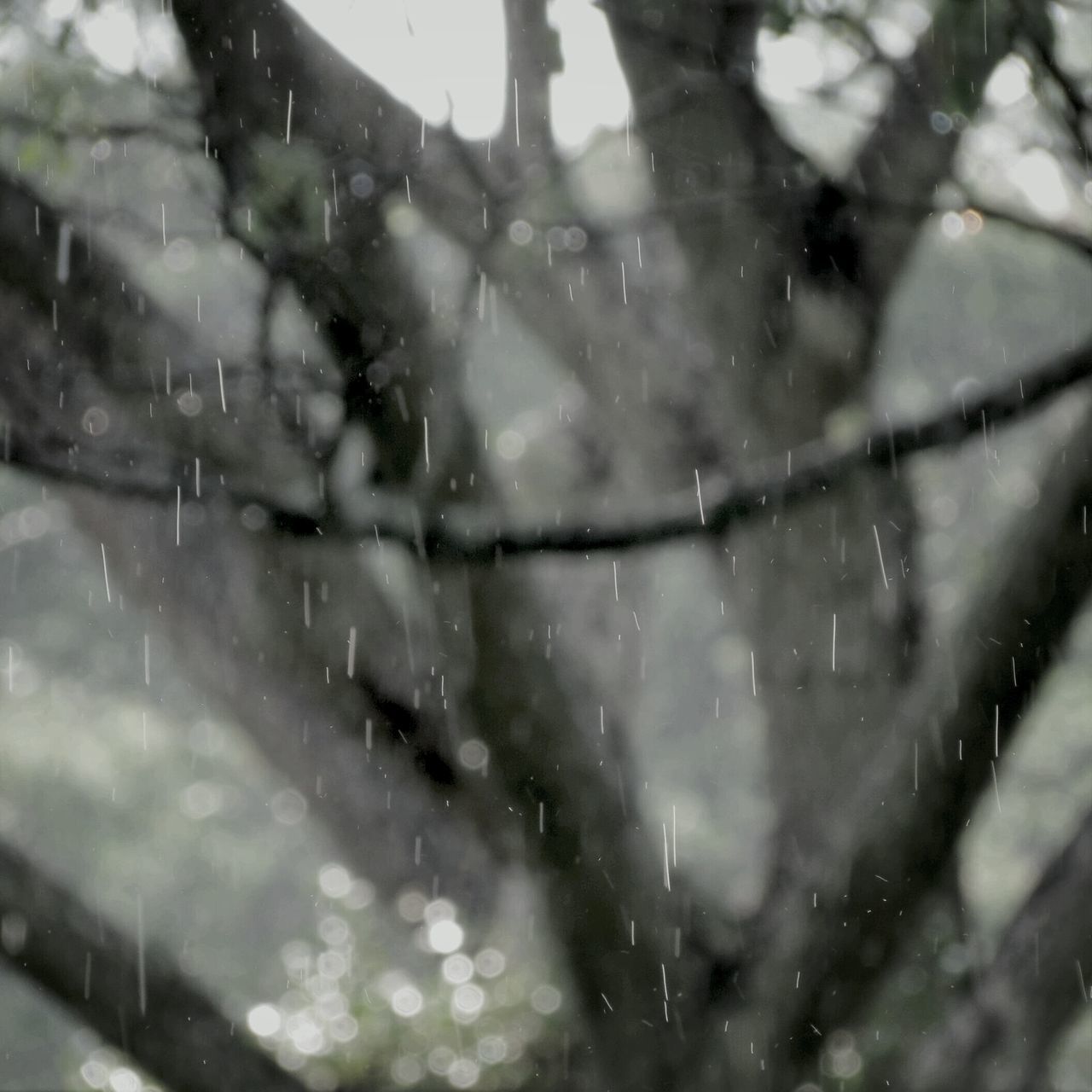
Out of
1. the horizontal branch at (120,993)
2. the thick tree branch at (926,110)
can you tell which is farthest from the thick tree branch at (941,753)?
the horizontal branch at (120,993)

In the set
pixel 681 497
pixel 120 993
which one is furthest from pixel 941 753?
pixel 120 993

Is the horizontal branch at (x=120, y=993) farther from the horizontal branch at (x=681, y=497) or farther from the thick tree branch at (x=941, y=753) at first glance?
the thick tree branch at (x=941, y=753)

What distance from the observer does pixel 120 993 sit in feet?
7.00

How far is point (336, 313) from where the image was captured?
6.68 feet

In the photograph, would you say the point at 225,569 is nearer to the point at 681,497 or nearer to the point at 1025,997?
the point at 681,497

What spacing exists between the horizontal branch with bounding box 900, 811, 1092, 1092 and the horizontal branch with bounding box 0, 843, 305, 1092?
1.04 metres

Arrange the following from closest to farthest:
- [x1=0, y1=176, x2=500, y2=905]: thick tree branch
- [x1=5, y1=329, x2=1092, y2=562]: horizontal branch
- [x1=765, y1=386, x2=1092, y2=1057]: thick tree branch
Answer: [x1=5, y1=329, x2=1092, y2=562]: horizontal branch → [x1=765, y1=386, x2=1092, y2=1057]: thick tree branch → [x1=0, y1=176, x2=500, y2=905]: thick tree branch

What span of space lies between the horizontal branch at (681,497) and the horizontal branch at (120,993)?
0.76 metres

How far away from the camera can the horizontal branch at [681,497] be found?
1.60m

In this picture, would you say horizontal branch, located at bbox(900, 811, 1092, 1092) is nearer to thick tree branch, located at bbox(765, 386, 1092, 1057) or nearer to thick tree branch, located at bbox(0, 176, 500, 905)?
thick tree branch, located at bbox(765, 386, 1092, 1057)

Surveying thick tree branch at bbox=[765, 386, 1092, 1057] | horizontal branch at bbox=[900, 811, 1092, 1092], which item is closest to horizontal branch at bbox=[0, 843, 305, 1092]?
thick tree branch at bbox=[765, 386, 1092, 1057]

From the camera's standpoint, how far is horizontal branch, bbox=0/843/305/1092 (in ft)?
6.93

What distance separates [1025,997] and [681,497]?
799 millimetres

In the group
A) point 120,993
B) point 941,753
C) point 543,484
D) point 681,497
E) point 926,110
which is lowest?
point 120,993
